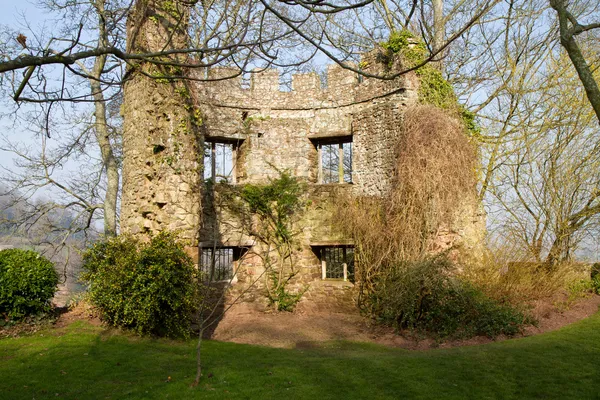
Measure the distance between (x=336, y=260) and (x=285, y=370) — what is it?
6918 mm

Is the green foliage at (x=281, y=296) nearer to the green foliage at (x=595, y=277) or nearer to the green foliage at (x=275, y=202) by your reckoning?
the green foliage at (x=275, y=202)

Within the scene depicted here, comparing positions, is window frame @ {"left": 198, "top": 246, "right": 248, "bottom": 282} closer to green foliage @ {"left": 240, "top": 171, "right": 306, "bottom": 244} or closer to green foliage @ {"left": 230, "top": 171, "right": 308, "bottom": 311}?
green foliage @ {"left": 230, "top": 171, "right": 308, "bottom": 311}

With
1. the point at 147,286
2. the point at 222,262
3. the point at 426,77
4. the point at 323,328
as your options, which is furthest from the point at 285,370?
the point at 426,77

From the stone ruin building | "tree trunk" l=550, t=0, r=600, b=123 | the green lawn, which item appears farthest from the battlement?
"tree trunk" l=550, t=0, r=600, b=123

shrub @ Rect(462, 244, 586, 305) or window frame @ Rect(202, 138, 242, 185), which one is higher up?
window frame @ Rect(202, 138, 242, 185)

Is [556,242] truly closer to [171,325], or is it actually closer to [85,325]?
[171,325]

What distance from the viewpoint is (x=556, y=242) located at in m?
13.3

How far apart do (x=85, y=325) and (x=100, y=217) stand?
773 cm

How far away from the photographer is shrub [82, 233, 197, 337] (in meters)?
8.57

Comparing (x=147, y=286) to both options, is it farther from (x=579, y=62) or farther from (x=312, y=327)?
(x=579, y=62)

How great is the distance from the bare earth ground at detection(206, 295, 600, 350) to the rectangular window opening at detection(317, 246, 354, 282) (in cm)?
136

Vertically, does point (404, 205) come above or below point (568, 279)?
above

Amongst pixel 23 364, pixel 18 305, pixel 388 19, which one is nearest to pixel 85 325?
pixel 18 305

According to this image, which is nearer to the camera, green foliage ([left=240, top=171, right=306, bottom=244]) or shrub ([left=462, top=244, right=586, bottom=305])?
shrub ([left=462, top=244, right=586, bottom=305])
